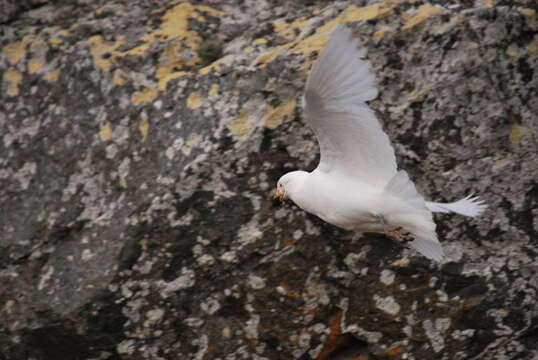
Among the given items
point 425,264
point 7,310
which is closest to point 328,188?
point 425,264

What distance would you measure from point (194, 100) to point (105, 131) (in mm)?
502

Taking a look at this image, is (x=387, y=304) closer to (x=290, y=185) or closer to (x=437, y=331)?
(x=437, y=331)

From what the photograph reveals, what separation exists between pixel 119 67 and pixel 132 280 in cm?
117

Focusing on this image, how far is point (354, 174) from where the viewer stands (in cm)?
340

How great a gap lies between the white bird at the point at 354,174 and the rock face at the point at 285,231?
0.80 feet

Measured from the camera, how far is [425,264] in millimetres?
3553

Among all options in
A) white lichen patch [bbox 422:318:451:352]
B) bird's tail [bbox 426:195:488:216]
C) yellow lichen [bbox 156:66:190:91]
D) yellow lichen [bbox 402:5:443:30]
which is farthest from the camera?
yellow lichen [bbox 156:66:190:91]

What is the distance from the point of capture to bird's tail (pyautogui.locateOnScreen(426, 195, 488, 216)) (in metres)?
3.26

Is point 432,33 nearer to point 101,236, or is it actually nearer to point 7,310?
point 101,236

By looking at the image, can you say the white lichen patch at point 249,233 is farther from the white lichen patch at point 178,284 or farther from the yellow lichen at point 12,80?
the yellow lichen at point 12,80

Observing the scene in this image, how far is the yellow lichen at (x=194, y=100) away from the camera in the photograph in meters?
3.82

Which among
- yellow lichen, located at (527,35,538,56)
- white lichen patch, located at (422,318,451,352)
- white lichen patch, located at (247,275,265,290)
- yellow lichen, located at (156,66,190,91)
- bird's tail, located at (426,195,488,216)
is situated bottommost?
white lichen patch, located at (422,318,451,352)

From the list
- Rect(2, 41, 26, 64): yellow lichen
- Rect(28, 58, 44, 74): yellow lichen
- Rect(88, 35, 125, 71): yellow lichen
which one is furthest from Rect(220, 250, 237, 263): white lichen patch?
Rect(2, 41, 26, 64): yellow lichen

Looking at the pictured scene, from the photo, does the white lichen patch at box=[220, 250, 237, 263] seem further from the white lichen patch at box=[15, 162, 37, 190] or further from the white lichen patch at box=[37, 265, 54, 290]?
the white lichen patch at box=[15, 162, 37, 190]
